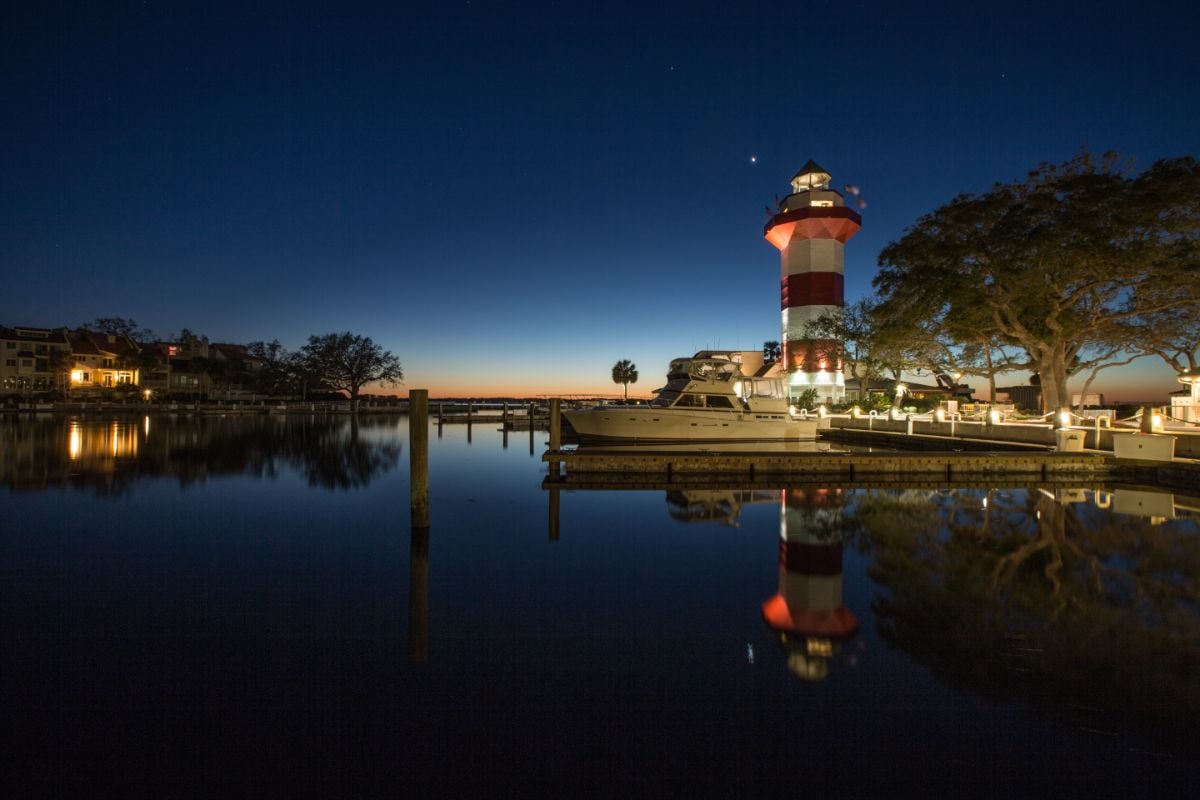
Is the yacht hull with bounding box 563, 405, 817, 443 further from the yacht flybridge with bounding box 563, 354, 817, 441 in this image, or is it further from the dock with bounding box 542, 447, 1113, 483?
the dock with bounding box 542, 447, 1113, 483

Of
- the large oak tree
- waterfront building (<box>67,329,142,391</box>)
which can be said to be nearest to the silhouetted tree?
waterfront building (<box>67,329,142,391</box>)

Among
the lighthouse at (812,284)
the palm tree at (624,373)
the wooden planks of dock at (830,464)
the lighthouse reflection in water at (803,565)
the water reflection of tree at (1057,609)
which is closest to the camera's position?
Result: the water reflection of tree at (1057,609)

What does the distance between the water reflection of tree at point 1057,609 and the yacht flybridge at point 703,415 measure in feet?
36.8

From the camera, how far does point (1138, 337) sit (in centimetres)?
2445

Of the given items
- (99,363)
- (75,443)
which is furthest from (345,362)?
(75,443)

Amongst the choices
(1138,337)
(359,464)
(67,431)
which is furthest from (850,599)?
(67,431)

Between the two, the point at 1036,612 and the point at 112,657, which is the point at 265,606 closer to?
the point at 112,657

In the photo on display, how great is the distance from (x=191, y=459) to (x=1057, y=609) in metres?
25.0

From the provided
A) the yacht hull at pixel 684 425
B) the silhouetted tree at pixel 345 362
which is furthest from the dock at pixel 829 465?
the silhouetted tree at pixel 345 362

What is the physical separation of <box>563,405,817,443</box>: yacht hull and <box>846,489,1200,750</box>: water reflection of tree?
441 inches

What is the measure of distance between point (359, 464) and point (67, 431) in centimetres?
2216

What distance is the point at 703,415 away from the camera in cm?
2239

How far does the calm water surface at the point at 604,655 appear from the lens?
3.68 meters

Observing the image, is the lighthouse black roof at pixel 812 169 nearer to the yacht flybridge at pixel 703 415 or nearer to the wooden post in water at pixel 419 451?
the yacht flybridge at pixel 703 415
